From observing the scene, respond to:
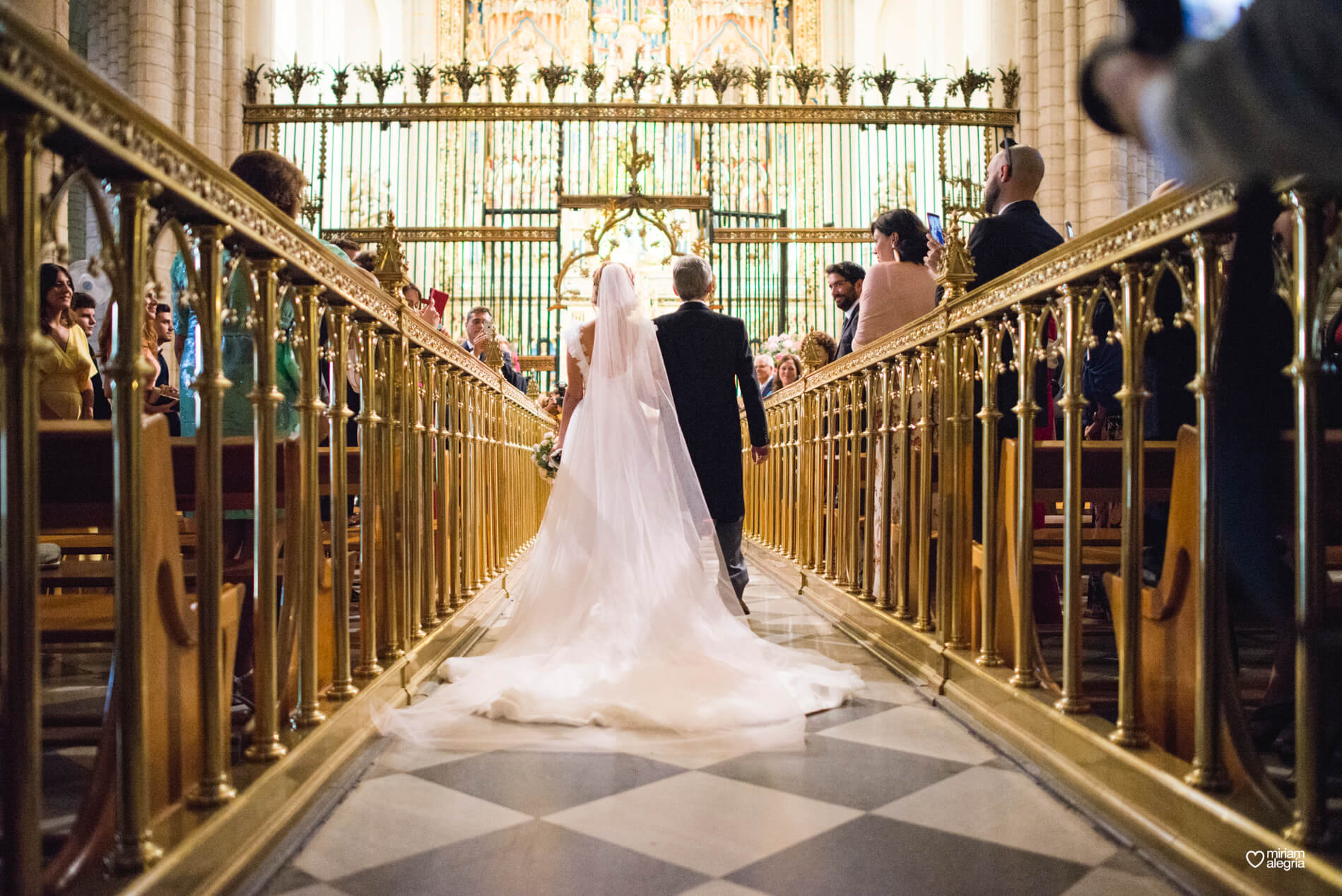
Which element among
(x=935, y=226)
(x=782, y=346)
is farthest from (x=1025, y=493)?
(x=782, y=346)

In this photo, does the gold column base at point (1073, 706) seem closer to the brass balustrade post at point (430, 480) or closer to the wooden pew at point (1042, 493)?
the wooden pew at point (1042, 493)

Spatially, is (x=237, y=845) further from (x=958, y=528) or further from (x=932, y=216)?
(x=932, y=216)

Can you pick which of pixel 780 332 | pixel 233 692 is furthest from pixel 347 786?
pixel 780 332

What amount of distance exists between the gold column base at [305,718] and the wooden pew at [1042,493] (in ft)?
5.05

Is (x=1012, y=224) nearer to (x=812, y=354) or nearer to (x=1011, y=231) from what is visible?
(x=1011, y=231)

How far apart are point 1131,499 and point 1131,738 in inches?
16.4

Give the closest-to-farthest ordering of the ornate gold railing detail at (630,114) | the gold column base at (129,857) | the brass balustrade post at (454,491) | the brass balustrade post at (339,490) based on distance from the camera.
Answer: the gold column base at (129,857), the brass balustrade post at (339,490), the brass balustrade post at (454,491), the ornate gold railing detail at (630,114)

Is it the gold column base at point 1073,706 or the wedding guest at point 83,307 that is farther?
the wedding guest at point 83,307

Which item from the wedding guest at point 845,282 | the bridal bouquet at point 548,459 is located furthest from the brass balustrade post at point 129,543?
the wedding guest at point 845,282

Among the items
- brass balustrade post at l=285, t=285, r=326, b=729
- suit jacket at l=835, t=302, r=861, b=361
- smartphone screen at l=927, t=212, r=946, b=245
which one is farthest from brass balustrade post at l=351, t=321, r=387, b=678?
smartphone screen at l=927, t=212, r=946, b=245

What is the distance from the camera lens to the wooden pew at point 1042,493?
7.56ft

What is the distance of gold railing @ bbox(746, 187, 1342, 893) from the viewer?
4.00 feet

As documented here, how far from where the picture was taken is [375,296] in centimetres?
243

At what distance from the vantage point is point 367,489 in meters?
2.43
